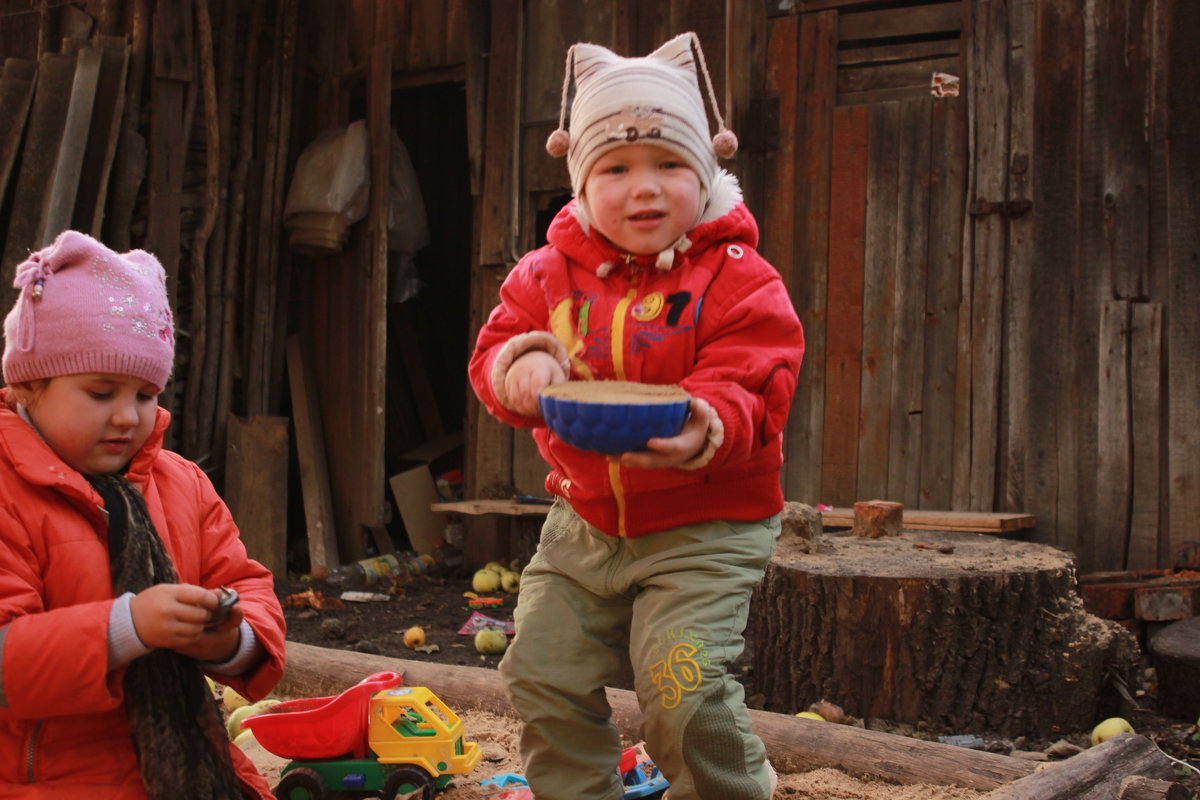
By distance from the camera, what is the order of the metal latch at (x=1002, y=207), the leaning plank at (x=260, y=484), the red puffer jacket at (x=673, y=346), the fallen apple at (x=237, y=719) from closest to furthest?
the red puffer jacket at (x=673, y=346)
the fallen apple at (x=237, y=719)
the metal latch at (x=1002, y=207)
the leaning plank at (x=260, y=484)

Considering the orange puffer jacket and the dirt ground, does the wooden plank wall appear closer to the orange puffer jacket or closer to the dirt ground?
the dirt ground

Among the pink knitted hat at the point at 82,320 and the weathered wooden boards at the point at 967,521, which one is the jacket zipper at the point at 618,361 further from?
the weathered wooden boards at the point at 967,521

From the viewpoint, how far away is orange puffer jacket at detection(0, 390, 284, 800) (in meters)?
1.82

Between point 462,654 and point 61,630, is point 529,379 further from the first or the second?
point 462,654

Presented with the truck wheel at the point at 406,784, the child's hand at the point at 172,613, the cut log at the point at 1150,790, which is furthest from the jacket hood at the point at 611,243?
the cut log at the point at 1150,790

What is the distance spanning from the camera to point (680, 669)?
2.20 meters

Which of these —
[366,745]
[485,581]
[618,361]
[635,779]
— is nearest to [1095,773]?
[635,779]

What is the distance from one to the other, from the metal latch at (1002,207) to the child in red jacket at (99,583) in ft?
14.3

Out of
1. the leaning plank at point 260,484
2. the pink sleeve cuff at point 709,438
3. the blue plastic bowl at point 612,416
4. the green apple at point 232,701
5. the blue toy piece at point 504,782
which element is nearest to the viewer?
the blue plastic bowl at point 612,416

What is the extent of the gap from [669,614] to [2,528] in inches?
46.7

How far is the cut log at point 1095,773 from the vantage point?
2.58 metres

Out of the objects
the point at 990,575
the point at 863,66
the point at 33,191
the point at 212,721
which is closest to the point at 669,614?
the point at 212,721

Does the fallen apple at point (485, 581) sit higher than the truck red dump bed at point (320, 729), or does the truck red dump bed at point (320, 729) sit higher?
the truck red dump bed at point (320, 729)

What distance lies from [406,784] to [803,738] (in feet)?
3.43
